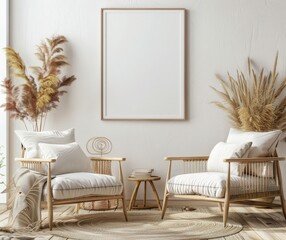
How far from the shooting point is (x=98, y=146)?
6617 millimetres

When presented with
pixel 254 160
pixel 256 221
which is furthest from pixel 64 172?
pixel 256 221

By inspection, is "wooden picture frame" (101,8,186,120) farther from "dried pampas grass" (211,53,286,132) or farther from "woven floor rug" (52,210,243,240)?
"woven floor rug" (52,210,243,240)

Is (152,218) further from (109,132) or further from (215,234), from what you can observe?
(109,132)

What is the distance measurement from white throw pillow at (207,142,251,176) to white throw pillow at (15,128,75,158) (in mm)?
1488

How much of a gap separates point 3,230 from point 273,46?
373cm

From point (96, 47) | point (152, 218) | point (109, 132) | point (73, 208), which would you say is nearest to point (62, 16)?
point (96, 47)

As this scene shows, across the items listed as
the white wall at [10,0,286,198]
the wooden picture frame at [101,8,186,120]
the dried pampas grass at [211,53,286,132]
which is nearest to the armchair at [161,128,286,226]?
the dried pampas grass at [211,53,286,132]

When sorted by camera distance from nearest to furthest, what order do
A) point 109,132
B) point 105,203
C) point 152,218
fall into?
point 152,218 → point 105,203 → point 109,132

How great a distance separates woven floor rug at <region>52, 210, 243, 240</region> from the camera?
463 cm

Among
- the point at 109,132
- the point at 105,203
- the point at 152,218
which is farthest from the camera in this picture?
the point at 109,132

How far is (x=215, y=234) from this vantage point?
184 inches

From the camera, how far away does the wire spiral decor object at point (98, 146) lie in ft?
21.6

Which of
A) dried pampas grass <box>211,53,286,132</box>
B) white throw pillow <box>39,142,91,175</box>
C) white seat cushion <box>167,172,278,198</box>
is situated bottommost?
white seat cushion <box>167,172,278,198</box>

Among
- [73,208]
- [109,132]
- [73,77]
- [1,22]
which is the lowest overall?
[73,208]
